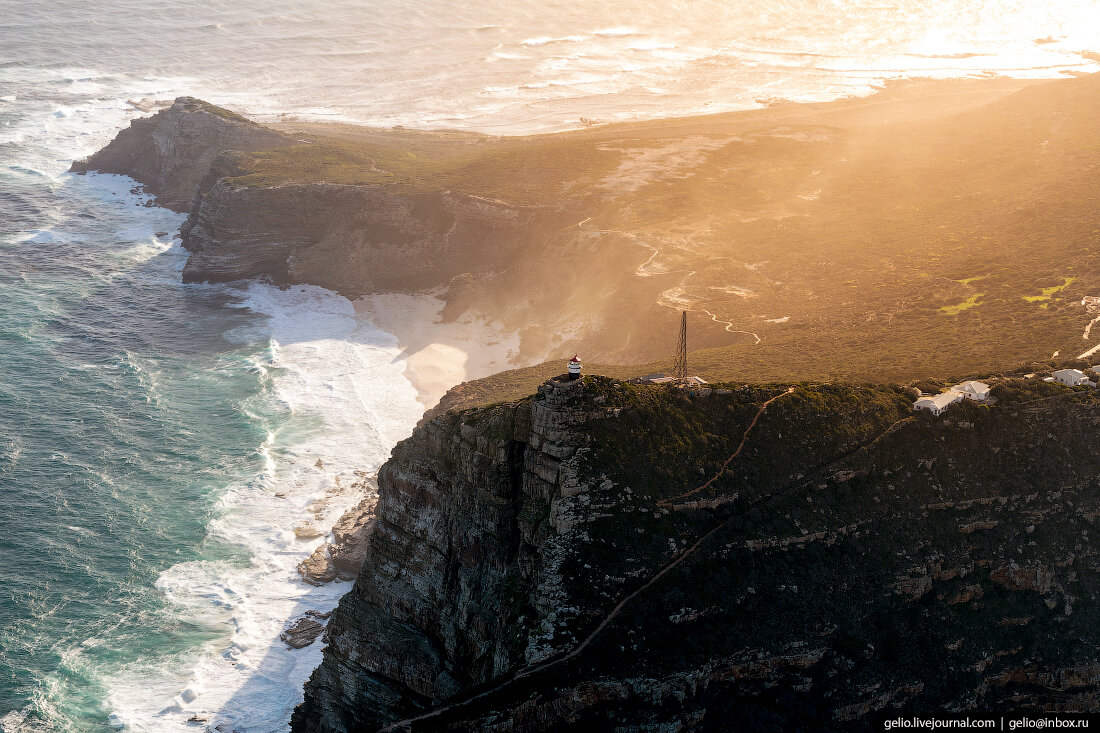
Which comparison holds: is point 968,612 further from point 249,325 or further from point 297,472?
point 249,325

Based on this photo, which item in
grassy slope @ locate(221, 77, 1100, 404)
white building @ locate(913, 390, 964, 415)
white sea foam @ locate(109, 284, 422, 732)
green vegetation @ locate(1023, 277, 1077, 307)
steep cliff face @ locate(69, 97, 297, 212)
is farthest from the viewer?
steep cliff face @ locate(69, 97, 297, 212)

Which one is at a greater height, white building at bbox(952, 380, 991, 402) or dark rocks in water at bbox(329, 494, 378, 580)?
white building at bbox(952, 380, 991, 402)

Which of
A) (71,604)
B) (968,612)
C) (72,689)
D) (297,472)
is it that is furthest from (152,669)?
(968,612)

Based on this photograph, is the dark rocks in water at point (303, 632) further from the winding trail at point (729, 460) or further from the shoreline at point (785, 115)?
the shoreline at point (785, 115)

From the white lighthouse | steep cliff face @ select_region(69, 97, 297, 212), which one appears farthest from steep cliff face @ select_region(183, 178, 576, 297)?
the white lighthouse

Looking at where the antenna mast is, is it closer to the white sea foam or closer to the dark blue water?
the white sea foam

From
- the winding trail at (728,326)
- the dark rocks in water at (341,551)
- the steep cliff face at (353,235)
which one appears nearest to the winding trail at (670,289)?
the winding trail at (728,326)

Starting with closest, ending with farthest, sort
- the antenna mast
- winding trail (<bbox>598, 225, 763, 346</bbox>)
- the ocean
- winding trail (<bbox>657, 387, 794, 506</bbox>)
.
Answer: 1. winding trail (<bbox>657, 387, 794, 506</bbox>)
2. the antenna mast
3. the ocean
4. winding trail (<bbox>598, 225, 763, 346</bbox>)
